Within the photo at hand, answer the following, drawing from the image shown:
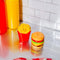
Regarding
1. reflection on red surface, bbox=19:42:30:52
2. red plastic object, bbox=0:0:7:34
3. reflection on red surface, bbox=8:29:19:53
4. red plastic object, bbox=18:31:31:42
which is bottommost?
reflection on red surface, bbox=19:42:30:52

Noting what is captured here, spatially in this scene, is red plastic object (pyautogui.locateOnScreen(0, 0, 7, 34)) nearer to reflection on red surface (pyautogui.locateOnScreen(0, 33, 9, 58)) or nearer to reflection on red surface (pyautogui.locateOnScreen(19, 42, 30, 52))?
reflection on red surface (pyautogui.locateOnScreen(0, 33, 9, 58))

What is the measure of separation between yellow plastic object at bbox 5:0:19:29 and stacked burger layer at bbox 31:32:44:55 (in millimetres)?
249

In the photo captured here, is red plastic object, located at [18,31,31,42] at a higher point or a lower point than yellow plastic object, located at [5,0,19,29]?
lower

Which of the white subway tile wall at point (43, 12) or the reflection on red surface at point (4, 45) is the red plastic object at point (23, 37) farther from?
the white subway tile wall at point (43, 12)

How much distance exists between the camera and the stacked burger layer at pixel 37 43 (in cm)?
86

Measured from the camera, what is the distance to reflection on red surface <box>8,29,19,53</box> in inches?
36.6

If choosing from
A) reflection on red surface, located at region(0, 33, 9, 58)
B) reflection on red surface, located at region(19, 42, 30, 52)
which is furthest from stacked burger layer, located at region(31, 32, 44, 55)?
reflection on red surface, located at region(0, 33, 9, 58)

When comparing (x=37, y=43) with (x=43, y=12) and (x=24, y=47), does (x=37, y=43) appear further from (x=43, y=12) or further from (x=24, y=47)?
(x=43, y=12)

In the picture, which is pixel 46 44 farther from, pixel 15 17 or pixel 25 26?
pixel 15 17

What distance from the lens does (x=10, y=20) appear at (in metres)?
1.08

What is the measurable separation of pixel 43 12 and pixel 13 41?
0.93 feet

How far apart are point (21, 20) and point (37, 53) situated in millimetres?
386

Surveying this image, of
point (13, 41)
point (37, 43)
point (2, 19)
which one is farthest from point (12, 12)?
point (37, 43)

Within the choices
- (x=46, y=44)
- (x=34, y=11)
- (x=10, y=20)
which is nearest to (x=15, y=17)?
(x=10, y=20)
